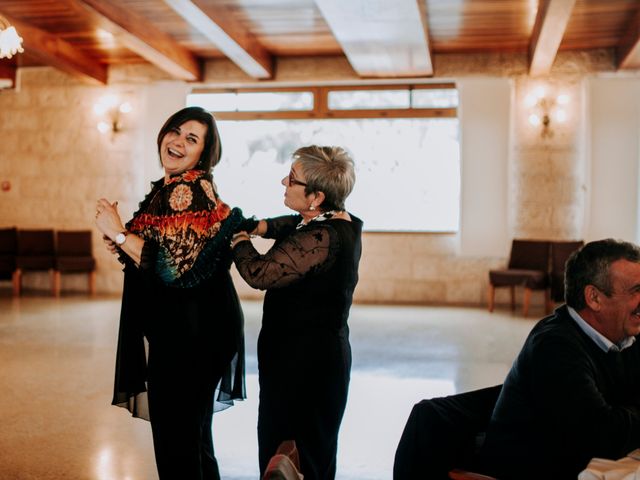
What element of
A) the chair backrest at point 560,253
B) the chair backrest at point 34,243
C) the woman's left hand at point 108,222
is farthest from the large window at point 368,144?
the woman's left hand at point 108,222

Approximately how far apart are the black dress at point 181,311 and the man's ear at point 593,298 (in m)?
1.04

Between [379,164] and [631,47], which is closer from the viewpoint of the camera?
[631,47]

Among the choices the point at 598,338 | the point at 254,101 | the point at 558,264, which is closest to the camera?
the point at 598,338

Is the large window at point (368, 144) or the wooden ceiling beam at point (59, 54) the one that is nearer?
the wooden ceiling beam at point (59, 54)

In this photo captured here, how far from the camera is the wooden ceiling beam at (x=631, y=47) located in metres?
8.22

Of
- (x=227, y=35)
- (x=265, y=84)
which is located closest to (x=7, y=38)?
(x=227, y=35)

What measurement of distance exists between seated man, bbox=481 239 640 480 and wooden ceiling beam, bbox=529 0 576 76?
5384 millimetres

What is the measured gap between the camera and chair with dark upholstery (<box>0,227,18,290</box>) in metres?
10.5

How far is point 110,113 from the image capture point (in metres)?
11.0

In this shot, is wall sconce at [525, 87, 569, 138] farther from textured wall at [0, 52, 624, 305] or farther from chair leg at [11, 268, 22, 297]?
chair leg at [11, 268, 22, 297]

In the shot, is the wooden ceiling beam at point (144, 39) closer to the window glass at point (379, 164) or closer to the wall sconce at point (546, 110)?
the window glass at point (379, 164)

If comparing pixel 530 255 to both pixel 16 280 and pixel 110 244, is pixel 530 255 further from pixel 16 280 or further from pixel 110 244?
pixel 110 244

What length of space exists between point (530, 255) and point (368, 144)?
2.71m

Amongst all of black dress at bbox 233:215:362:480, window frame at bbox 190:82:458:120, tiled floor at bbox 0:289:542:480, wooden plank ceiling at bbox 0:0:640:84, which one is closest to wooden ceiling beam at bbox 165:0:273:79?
wooden plank ceiling at bbox 0:0:640:84
